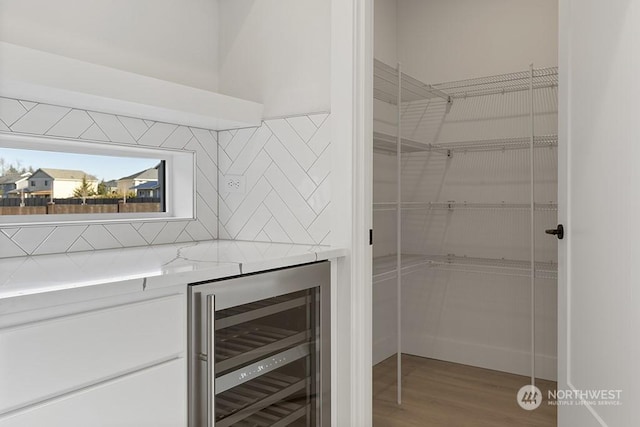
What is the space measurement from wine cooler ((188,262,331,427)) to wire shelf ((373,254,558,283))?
2.96 ft

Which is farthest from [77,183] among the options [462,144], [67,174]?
[462,144]

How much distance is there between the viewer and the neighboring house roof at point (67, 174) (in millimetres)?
1694

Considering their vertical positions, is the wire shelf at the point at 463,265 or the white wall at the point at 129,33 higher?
the white wall at the point at 129,33

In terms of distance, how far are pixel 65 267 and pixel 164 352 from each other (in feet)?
1.24

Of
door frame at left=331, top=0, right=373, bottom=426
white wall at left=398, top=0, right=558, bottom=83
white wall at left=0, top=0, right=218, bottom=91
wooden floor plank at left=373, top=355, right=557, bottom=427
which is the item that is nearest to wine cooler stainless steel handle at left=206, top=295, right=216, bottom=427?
door frame at left=331, top=0, right=373, bottom=426

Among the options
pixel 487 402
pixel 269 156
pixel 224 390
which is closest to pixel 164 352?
pixel 224 390

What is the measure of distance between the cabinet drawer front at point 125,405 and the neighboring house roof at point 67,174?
2.98 feet

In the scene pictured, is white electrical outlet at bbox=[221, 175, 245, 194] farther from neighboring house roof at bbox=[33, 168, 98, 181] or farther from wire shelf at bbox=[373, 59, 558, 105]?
wire shelf at bbox=[373, 59, 558, 105]

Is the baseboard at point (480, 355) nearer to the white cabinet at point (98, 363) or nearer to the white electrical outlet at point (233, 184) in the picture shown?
the white electrical outlet at point (233, 184)

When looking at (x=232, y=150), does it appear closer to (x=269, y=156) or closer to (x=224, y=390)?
(x=269, y=156)

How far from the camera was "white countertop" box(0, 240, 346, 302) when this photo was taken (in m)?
1.08

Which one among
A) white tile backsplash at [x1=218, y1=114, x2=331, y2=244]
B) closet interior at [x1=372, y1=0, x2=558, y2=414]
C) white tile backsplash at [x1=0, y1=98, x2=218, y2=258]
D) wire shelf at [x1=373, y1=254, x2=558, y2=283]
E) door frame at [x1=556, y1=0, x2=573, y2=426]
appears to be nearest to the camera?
white tile backsplash at [x1=0, y1=98, x2=218, y2=258]

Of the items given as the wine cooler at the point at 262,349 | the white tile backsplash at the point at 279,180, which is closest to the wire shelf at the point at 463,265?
the white tile backsplash at the point at 279,180

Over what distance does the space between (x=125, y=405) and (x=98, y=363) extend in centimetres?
14
